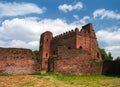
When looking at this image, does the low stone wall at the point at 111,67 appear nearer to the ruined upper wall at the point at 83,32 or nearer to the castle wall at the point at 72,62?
the castle wall at the point at 72,62

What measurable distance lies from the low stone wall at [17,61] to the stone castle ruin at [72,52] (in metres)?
2.29

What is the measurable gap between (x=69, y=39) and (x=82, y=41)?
6.98ft

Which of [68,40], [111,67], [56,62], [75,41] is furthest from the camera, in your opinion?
[68,40]

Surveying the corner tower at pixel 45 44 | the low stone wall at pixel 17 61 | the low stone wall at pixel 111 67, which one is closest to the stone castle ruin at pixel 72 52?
the corner tower at pixel 45 44

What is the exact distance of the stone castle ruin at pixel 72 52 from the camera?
23.5 metres

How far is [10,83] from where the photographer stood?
56.2ft

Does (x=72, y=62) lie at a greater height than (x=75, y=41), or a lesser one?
lesser

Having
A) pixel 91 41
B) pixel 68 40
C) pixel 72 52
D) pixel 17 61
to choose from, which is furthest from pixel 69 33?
pixel 17 61

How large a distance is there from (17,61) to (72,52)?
246 inches

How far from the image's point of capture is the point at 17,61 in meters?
21.7

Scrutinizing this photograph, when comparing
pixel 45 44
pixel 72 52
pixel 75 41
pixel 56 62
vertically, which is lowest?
pixel 56 62

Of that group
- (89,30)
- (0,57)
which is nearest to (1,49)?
(0,57)

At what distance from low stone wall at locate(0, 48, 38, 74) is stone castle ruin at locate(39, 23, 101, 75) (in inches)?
90.2

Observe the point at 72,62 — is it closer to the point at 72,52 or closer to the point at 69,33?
the point at 72,52
